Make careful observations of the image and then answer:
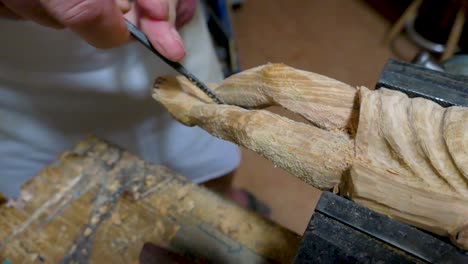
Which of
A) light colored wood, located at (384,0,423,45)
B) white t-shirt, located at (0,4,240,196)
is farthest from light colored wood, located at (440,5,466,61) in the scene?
white t-shirt, located at (0,4,240,196)

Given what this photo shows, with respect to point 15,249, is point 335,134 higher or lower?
higher

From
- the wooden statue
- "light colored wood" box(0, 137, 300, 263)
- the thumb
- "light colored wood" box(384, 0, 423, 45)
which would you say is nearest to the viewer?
the wooden statue

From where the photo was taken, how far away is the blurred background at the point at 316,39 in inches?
69.4

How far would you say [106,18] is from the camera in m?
0.64

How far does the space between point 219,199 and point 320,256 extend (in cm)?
41

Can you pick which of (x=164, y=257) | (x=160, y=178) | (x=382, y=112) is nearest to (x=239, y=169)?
(x=160, y=178)

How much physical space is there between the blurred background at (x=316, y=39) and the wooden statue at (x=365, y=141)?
108 centimetres

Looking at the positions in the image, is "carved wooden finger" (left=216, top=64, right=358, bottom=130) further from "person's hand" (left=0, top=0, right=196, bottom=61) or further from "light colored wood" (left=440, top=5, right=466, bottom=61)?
"light colored wood" (left=440, top=5, right=466, bottom=61)

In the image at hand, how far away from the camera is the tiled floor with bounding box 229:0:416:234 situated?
1.82m

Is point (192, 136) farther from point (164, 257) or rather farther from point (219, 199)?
point (164, 257)

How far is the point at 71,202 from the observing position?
911 millimetres

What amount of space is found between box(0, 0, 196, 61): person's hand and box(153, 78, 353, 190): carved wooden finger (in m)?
0.16

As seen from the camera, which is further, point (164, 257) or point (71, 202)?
A: point (71, 202)

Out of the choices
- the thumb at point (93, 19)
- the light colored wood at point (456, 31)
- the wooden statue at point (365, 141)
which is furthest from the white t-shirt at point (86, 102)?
the light colored wood at point (456, 31)
